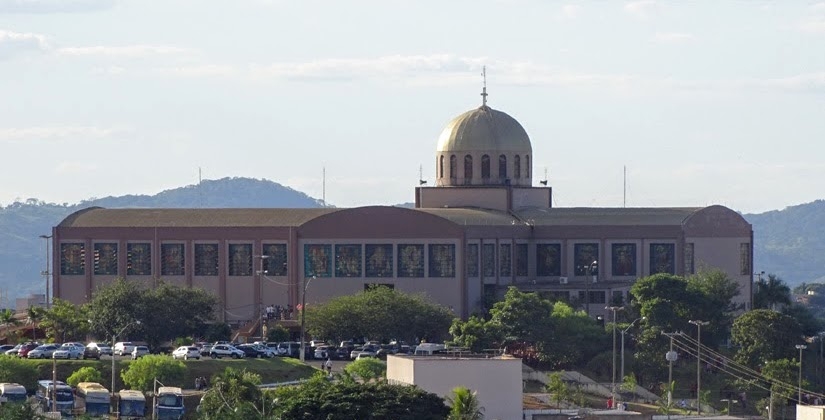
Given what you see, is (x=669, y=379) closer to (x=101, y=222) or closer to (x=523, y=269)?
(x=523, y=269)

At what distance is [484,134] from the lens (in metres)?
155

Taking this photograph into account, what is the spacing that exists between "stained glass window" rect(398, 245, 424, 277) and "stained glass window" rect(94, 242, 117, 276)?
18123 mm

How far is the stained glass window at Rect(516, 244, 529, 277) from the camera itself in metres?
151

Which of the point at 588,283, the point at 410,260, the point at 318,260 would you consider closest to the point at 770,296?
the point at 588,283

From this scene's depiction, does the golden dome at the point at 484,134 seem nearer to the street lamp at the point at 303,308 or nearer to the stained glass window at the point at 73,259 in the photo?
the street lamp at the point at 303,308

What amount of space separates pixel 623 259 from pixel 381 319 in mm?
21406

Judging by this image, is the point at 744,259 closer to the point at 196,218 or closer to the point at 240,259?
the point at 240,259

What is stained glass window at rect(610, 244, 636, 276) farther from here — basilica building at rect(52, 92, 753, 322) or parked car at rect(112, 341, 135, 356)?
parked car at rect(112, 341, 135, 356)

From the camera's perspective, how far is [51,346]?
126 metres

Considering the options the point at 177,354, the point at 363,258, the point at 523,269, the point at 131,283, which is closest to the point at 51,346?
the point at 177,354

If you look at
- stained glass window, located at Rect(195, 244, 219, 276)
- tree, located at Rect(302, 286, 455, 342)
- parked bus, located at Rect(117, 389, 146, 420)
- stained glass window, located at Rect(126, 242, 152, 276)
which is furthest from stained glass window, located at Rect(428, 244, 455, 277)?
parked bus, located at Rect(117, 389, 146, 420)

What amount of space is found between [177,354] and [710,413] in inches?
1046

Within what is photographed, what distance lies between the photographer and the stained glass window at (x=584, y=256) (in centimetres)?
15138

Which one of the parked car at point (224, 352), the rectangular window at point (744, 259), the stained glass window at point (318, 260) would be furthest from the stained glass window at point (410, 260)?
the parked car at point (224, 352)
